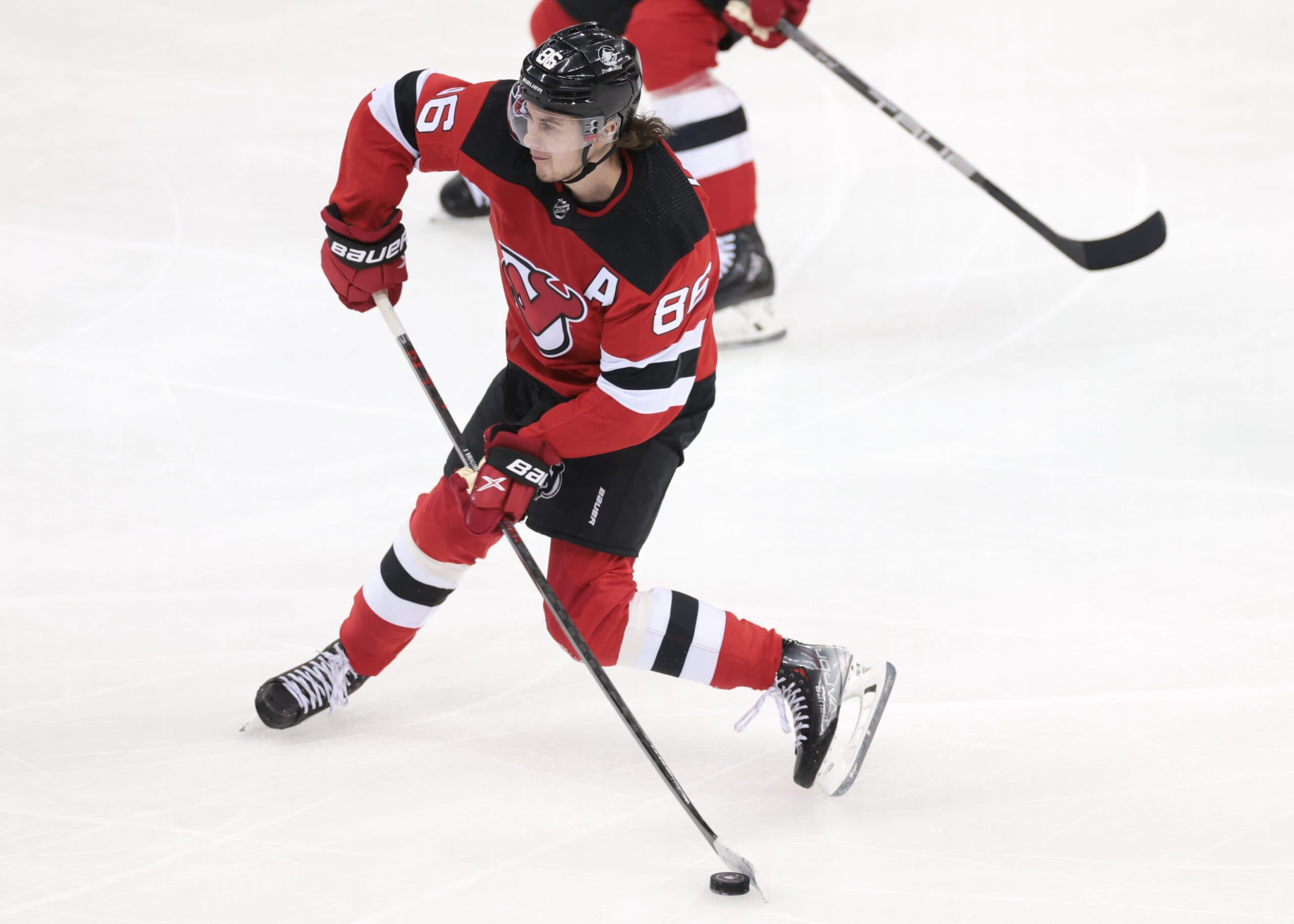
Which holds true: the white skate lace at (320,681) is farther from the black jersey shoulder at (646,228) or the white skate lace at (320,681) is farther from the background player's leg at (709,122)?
the background player's leg at (709,122)

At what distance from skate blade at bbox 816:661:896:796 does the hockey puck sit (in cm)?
35

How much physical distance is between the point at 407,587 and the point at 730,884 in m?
0.73

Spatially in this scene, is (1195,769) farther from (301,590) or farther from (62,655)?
(62,655)

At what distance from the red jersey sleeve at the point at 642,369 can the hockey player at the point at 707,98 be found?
1.74m

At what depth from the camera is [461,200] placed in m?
4.59

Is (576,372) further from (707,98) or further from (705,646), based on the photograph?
(707,98)

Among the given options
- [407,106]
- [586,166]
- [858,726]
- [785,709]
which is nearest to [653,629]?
[785,709]

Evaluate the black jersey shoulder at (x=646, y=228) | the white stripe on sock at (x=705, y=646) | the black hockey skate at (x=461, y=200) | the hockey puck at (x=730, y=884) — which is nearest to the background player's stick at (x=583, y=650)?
the hockey puck at (x=730, y=884)

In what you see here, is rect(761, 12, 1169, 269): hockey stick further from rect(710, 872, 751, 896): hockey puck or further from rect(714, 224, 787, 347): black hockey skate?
rect(710, 872, 751, 896): hockey puck

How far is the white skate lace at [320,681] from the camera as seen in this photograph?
2287 millimetres

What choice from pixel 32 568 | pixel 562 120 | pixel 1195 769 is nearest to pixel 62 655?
pixel 32 568

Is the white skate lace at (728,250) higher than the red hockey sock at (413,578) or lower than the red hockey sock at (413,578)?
lower

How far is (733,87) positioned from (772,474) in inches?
115

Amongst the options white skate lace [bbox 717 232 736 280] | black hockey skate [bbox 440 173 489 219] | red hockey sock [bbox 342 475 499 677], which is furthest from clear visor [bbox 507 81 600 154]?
black hockey skate [bbox 440 173 489 219]
